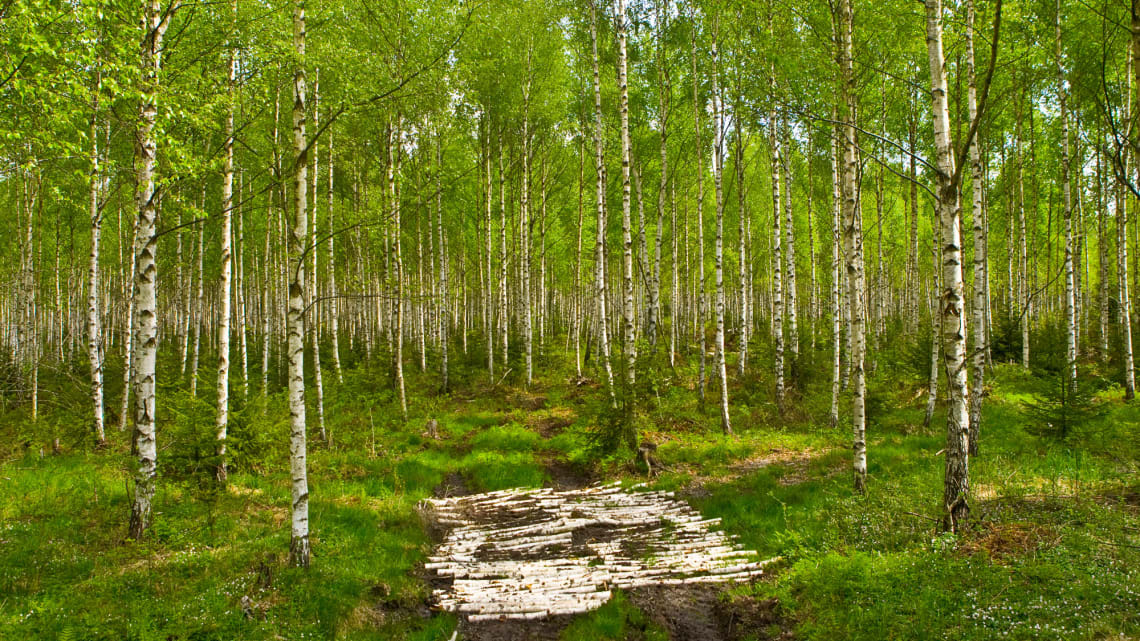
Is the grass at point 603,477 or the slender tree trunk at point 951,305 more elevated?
the slender tree trunk at point 951,305

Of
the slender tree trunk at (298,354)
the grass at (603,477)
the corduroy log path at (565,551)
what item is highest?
the slender tree trunk at (298,354)

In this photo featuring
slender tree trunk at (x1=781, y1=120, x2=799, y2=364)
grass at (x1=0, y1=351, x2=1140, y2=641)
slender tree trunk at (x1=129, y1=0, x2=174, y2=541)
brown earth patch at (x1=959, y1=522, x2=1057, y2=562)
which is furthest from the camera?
slender tree trunk at (x1=781, y1=120, x2=799, y2=364)

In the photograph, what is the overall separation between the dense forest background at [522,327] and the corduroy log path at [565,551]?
1.73 feet

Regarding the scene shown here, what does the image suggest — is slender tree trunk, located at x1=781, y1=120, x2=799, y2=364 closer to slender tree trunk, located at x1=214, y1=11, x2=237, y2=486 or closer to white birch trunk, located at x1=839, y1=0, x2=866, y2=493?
white birch trunk, located at x1=839, y1=0, x2=866, y2=493

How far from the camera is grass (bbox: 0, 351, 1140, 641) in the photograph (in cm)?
490

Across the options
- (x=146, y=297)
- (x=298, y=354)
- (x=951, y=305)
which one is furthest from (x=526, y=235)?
(x=951, y=305)

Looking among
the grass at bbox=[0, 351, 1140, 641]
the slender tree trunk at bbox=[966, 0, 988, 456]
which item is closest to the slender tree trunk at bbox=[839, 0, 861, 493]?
the grass at bbox=[0, 351, 1140, 641]

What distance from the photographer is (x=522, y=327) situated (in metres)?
24.7

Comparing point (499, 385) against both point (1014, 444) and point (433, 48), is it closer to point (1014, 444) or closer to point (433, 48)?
point (433, 48)

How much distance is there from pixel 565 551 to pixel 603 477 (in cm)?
376

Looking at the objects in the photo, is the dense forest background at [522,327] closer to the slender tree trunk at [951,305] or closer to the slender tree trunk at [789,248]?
the slender tree trunk at [951,305]

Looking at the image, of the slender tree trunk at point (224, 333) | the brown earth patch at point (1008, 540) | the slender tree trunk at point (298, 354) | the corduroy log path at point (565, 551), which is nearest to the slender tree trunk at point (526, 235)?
the corduroy log path at point (565, 551)

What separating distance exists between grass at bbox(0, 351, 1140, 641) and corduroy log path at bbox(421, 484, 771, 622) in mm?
405

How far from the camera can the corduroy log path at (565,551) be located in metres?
6.37
